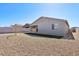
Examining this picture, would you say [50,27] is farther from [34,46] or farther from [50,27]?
[34,46]

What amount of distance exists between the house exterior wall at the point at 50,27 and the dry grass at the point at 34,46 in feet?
0.39

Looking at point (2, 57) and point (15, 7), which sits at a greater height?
point (15, 7)

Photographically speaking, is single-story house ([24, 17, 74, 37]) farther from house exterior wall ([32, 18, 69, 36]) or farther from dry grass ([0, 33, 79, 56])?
dry grass ([0, 33, 79, 56])

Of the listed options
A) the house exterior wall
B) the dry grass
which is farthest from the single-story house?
the dry grass

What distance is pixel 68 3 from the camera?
193 inches

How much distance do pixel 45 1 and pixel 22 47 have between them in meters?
0.85

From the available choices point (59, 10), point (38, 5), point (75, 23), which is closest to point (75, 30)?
point (75, 23)

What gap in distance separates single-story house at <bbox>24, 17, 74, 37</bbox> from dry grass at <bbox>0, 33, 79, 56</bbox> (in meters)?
Result: 0.11

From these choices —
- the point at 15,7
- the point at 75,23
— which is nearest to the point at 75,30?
the point at 75,23

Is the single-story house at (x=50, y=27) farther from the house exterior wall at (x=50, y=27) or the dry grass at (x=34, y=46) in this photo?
the dry grass at (x=34, y=46)

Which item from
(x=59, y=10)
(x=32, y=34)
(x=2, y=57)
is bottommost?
(x=2, y=57)

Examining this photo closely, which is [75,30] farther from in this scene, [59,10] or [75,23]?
[59,10]

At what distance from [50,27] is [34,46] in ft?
1.37

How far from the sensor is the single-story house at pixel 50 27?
496cm
